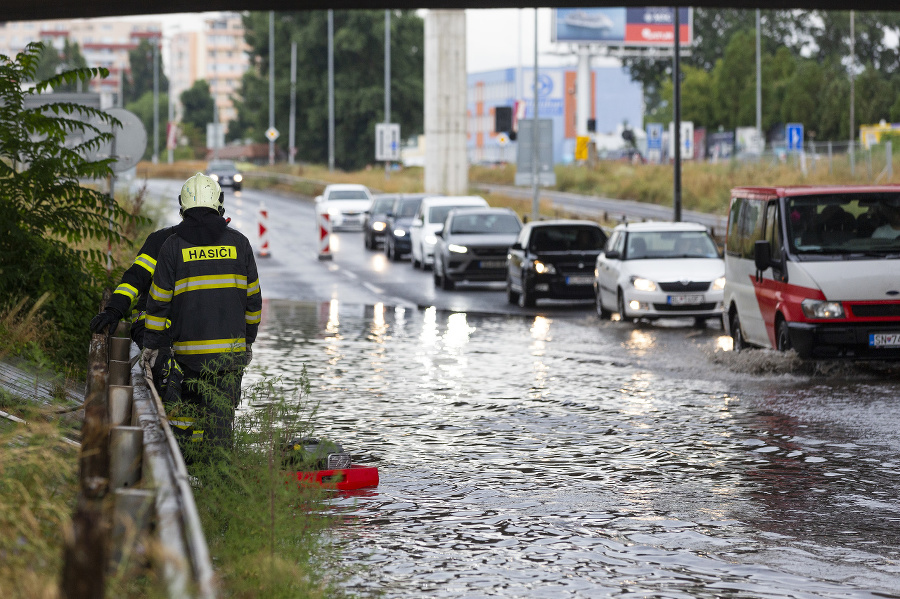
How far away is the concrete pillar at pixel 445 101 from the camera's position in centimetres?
5959

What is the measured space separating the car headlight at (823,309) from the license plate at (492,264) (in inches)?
601

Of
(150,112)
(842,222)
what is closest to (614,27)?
(150,112)

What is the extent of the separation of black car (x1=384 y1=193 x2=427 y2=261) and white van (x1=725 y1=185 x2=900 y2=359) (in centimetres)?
2345

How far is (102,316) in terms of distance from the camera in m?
8.42

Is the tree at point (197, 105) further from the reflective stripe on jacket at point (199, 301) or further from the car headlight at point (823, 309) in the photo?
the reflective stripe on jacket at point (199, 301)

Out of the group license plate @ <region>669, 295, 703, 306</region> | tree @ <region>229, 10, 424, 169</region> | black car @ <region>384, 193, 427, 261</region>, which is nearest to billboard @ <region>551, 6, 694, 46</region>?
tree @ <region>229, 10, 424, 169</region>

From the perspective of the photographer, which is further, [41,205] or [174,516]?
[41,205]

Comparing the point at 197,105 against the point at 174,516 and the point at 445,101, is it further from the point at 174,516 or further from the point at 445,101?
the point at 174,516

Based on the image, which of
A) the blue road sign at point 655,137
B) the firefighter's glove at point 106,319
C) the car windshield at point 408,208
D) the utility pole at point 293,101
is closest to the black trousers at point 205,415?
the firefighter's glove at point 106,319

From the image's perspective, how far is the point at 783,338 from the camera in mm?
15500

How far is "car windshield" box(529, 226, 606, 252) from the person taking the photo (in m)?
25.7

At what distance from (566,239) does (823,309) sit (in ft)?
36.9

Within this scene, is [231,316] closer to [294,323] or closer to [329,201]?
[294,323]

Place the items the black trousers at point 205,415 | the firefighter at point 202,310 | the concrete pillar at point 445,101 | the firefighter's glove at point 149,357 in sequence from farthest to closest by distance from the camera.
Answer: the concrete pillar at point 445,101, the firefighter's glove at point 149,357, the firefighter at point 202,310, the black trousers at point 205,415
